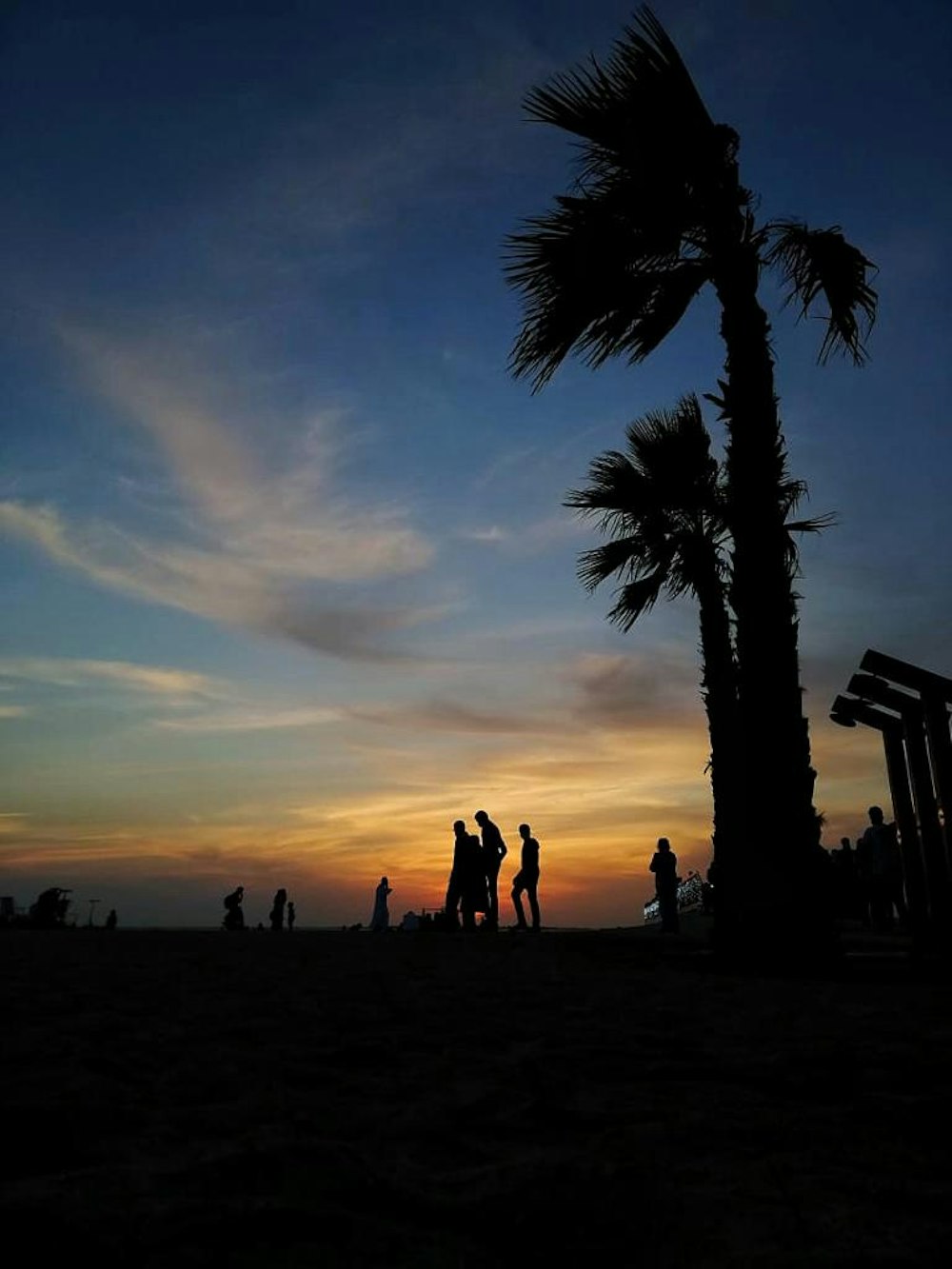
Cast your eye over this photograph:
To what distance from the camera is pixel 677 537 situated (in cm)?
1388

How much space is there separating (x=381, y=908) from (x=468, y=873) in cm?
590

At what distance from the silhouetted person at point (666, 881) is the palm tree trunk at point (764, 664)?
761 cm

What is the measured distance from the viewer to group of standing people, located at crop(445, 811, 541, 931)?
48.7ft

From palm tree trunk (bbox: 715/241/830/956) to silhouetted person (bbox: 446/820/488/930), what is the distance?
22.7ft

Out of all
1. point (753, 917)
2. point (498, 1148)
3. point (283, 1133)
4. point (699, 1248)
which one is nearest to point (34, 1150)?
point (283, 1133)

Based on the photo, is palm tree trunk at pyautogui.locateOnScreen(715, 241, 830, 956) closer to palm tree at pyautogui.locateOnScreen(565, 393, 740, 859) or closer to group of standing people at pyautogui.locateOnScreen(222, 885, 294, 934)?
palm tree at pyautogui.locateOnScreen(565, 393, 740, 859)

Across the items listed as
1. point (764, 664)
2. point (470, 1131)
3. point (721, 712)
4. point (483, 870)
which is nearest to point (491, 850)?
point (483, 870)

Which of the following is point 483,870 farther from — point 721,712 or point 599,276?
point 599,276

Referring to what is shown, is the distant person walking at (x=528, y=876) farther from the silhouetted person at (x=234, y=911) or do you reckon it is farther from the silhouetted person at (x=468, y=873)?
the silhouetted person at (x=234, y=911)

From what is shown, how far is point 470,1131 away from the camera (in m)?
2.39

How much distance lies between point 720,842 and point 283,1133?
11580mm

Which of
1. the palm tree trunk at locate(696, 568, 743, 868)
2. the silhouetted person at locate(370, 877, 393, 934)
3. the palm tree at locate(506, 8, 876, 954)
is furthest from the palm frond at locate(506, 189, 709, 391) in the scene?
the silhouetted person at locate(370, 877, 393, 934)

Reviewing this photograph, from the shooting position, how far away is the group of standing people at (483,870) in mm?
14852

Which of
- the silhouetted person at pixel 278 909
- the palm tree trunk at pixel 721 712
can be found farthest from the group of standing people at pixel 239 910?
the palm tree trunk at pixel 721 712
